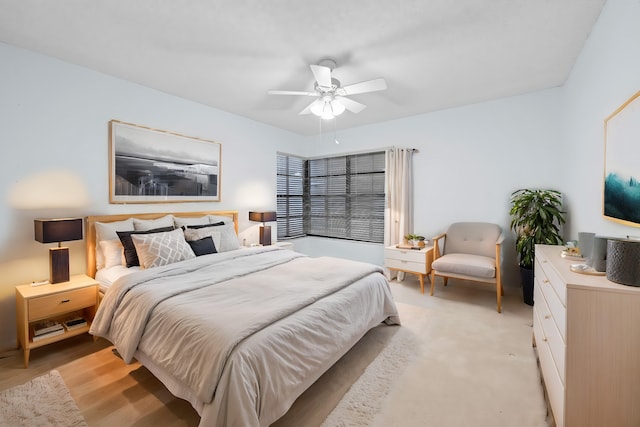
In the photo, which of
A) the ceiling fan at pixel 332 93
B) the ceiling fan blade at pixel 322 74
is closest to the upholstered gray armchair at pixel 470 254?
the ceiling fan at pixel 332 93

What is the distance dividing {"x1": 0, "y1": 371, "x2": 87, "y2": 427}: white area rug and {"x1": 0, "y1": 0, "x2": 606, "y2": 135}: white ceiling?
269 cm

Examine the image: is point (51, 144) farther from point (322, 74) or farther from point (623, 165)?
point (623, 165)

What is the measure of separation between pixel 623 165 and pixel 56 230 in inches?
165

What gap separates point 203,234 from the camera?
3.35 m

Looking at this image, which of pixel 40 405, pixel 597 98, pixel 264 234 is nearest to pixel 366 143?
pixel 264 234

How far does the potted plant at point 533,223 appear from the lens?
10.4 feet

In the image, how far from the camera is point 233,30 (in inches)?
87.2

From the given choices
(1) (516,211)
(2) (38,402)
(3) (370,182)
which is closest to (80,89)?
(2) (38,402)

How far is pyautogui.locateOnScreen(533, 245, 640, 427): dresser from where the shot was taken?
1262mm

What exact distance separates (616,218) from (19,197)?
182 inches

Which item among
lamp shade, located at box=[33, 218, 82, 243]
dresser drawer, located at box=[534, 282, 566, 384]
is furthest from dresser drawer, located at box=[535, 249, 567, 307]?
lamp shade, located at box=[33, 218, 82, 243]

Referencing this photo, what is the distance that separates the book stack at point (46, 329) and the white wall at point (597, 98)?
425 centimetres

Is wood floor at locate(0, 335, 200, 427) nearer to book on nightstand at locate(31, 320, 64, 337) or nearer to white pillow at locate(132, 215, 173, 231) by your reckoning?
book on nightstand at locate(31, 320, 64, 337)

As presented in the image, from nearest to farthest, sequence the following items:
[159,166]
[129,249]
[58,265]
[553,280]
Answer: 1. [553,280]
2. [58,265]
3. [129,249]
4. [159,166]
